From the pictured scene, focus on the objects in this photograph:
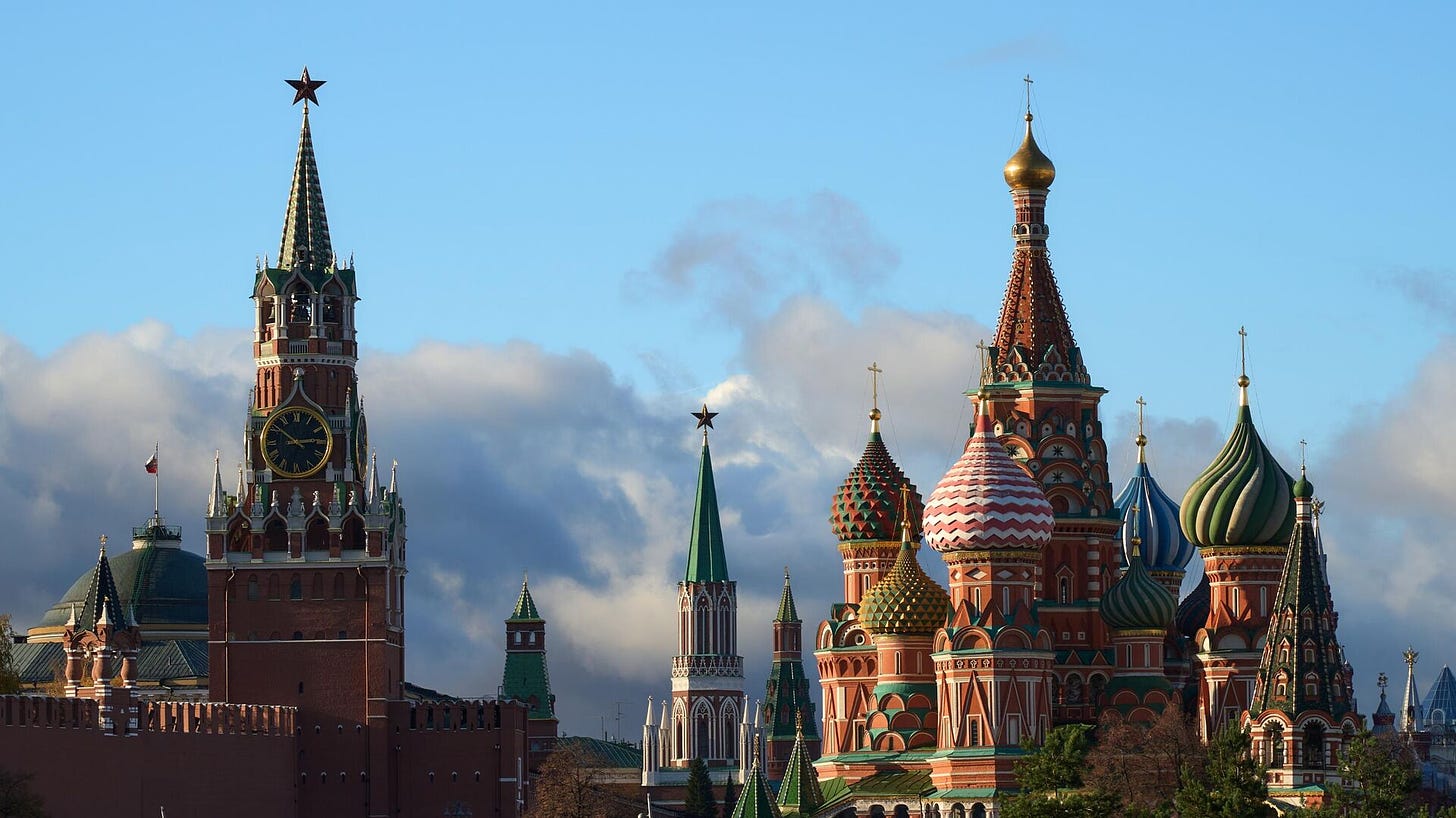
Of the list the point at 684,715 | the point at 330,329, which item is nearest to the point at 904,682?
the point at 330,329

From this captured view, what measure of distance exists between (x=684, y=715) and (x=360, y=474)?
5494 centimetres

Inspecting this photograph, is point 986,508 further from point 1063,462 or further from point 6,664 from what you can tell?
point 6,664

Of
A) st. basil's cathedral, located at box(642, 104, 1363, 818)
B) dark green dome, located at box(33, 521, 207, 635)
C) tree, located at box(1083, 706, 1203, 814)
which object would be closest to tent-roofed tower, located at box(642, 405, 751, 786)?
dark green dome, located at box(33, 521, 207, 635)

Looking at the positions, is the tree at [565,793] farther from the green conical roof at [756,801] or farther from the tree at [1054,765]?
the tree at [1054,765]

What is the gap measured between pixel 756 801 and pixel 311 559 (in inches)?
730

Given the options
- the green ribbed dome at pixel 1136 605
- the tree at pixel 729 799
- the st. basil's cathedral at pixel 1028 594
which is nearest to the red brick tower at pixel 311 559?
the st. basil's cathedral at pixel 1028 594

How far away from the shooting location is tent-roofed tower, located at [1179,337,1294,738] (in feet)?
333

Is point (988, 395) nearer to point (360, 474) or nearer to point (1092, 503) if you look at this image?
point (1092, 503)

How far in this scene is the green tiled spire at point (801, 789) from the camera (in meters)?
105

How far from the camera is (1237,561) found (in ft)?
336

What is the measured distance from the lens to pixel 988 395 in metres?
107

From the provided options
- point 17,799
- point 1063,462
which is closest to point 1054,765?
point 1063,462

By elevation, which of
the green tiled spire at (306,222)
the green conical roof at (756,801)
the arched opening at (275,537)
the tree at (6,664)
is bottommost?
the green conical roof at (756,801)

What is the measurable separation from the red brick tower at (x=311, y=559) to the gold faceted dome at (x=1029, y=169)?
2355cm
